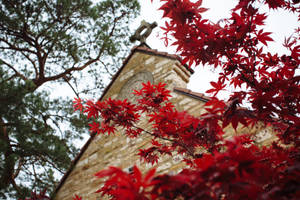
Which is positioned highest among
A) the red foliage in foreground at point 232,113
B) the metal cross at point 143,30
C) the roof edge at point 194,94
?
the metal cross at point 143,30

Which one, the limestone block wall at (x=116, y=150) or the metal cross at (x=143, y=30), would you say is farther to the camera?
the metal cross at (x=143, y=30)

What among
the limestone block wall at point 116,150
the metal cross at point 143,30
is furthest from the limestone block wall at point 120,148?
the metal cross at point 143,30

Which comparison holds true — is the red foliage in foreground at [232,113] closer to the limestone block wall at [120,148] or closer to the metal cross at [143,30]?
the limestone block wall at [120,148]

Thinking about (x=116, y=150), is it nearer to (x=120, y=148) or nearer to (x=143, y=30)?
(x=120, y=148)

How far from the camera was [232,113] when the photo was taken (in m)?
1.38

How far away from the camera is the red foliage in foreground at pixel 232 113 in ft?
3.19

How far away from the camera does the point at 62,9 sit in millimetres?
8141

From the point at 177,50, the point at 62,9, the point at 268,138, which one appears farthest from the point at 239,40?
the point at 62,9

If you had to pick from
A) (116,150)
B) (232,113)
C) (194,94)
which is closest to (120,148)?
(116,150)

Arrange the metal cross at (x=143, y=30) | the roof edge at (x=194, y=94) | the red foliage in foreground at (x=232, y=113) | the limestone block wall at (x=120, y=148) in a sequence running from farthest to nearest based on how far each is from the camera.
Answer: the metal cross at (x=143, y=30)
the limestone block wall at (x=120, y=148)
the roof edge at (x=194, y=94)
the red foliage in foreground at (x=232, y=113)

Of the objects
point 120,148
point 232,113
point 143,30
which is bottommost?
point 232,113

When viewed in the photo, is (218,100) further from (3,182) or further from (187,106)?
(3,182)

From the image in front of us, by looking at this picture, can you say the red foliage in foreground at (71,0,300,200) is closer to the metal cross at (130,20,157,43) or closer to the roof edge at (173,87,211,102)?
the roof edge at (173,87,211,102)

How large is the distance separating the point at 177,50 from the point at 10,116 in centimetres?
508
